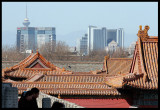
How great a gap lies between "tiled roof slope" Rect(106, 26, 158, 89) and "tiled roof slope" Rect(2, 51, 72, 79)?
411 inches

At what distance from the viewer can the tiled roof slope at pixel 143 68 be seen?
1866 centimetres

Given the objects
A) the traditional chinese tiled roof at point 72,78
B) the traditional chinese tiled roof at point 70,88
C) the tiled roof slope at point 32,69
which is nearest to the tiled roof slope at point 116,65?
the tiled roof slope at point 32,69

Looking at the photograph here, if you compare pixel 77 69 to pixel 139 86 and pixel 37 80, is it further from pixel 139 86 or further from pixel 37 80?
pixel 139 86

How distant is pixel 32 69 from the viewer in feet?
103

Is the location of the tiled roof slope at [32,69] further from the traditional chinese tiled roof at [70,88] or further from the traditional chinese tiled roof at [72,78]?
the traditional chinese tiled roof at [70,88]

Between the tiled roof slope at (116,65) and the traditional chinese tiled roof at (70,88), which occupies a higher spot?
the tiled roof slope at (116,65)

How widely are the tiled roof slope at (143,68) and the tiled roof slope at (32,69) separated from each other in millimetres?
10442

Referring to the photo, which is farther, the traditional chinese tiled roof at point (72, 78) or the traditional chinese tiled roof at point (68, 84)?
the traditional chinese tiled roof at point (72, 78)

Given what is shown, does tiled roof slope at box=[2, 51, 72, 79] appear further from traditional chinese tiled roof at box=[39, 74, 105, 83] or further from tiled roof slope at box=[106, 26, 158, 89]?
tiled roof slope at box=[106, 26, 158, 89]

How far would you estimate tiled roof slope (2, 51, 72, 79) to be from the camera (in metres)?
30.7

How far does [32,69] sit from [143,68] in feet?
42.9

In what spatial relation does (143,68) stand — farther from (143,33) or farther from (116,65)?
(116,65)

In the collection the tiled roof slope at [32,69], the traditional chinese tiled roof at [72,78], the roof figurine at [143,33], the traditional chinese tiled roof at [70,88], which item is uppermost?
the roof figurine at [143,33]

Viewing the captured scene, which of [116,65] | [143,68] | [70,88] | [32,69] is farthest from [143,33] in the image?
[116,65]
